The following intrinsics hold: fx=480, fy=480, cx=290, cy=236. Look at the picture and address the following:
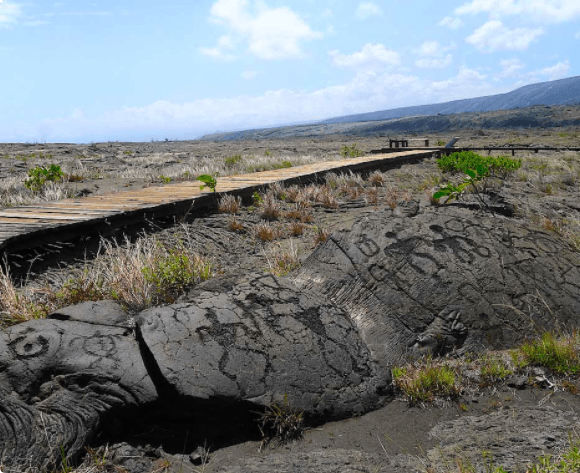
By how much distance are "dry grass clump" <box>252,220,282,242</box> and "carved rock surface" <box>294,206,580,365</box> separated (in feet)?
7.16

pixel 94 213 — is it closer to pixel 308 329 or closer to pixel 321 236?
pixel 321 236

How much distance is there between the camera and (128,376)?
2.86m

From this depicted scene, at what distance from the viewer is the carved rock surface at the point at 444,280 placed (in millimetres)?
3748

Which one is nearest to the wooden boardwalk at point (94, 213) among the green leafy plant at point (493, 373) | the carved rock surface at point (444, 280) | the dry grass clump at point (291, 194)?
the dry grass clump at point (291, 194)

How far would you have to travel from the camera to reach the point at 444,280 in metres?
4.00

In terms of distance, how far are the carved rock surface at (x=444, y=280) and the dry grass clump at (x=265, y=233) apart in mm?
2182

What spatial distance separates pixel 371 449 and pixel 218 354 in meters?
1.08

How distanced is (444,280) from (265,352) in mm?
1733

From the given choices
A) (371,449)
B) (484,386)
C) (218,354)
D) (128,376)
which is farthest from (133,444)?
(484,386)

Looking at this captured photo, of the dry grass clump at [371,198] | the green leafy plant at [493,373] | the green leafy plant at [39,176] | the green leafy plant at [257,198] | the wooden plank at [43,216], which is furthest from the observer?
the green leafy plant at [39,176]

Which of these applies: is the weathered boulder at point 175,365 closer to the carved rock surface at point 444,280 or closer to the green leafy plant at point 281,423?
the green leafy plant at point 281,423

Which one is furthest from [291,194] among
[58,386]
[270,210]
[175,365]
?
[58,386]

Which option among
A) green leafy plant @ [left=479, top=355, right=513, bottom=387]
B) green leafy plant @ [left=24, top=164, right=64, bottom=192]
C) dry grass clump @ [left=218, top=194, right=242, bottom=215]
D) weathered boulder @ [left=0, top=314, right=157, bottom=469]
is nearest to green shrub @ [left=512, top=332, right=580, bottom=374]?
green leafy plant @ [left=479, top=355, right=513, bottom=387]

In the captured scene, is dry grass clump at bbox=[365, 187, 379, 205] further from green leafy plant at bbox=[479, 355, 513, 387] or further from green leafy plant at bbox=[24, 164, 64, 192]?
green leafy plant at bbox=[24, 164, 64, 192]
